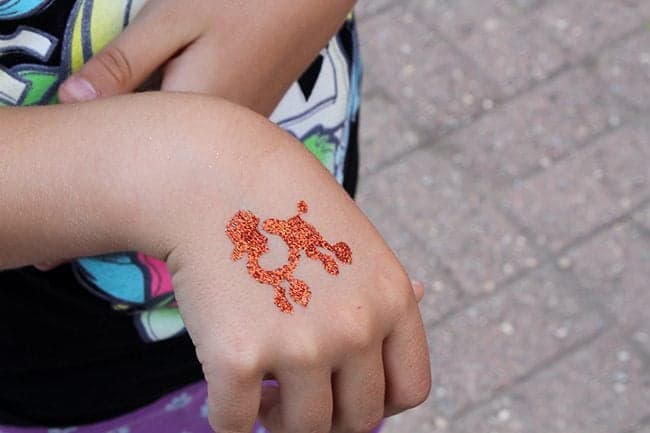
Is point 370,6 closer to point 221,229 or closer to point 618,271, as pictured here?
point 618,271

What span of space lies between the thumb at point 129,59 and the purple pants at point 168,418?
0.38 metres

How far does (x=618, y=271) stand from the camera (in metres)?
2.22

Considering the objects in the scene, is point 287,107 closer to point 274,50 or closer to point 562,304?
point 274,50

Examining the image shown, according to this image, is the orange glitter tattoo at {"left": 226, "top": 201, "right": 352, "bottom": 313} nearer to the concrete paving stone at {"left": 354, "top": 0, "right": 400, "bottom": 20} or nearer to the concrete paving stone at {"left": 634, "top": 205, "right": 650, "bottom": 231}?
the concrete paving stone at {"left": 634, "top": 205, "right": 650, "bottom": 231}

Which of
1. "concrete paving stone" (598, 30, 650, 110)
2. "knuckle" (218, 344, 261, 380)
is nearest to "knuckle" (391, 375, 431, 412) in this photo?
"knuckle" (218, 344, 261, 380)

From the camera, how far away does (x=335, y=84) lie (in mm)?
1011

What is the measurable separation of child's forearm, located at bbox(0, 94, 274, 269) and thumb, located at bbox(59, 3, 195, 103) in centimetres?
9

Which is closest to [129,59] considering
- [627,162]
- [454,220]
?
[454,220]

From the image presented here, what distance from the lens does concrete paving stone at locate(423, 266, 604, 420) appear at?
2080 mm

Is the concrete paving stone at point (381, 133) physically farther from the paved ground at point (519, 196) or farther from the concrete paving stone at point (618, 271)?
the concrete paving stone at point (618, 271)

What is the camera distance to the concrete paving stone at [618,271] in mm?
2168

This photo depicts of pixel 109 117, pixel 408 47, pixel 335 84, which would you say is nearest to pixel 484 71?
pixel 408 47

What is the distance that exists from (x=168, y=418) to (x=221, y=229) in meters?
0.46

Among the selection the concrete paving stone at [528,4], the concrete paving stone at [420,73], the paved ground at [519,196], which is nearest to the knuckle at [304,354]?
the paved ground at [519,196]
